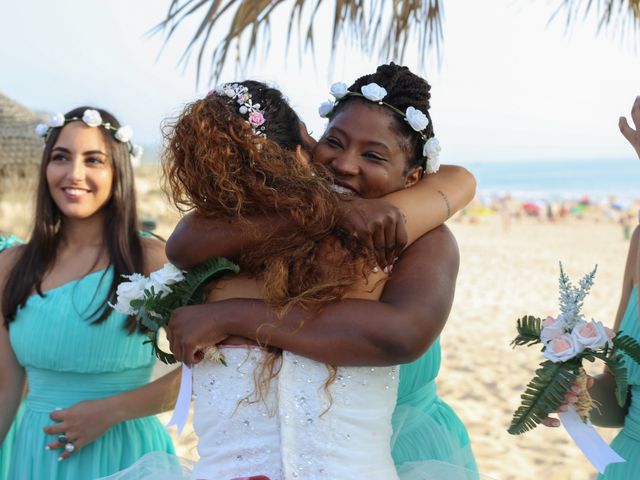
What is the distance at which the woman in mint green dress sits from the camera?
291cm

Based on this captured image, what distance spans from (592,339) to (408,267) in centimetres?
48

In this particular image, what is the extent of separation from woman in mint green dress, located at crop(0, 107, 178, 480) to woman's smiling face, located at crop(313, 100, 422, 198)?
4.88 feet

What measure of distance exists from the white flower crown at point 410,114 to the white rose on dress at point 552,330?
0.51m

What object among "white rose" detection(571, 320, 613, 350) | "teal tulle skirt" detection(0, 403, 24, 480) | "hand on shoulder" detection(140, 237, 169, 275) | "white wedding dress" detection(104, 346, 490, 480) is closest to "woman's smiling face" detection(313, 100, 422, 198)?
"white wedding dress" detection(104, 346, 490, 480)

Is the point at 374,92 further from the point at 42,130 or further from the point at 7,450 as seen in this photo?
the point at 7,450

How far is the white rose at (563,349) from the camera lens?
173 centimetres

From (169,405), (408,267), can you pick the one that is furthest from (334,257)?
(169,405)

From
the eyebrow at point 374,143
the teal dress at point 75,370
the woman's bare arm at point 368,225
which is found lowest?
the teal dress at point 75,370

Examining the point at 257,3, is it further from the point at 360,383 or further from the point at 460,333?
the point at 460,333

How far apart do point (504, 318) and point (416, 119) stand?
32.4 ft

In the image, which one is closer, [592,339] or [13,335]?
[592,339]

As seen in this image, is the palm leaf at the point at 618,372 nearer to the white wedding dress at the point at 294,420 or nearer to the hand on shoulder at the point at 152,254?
the white wedding dress at the point at 294,420

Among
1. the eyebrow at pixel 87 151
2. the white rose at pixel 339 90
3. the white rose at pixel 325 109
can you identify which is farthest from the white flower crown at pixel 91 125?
the white rose at pixel 339 90

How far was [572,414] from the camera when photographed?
1.79 metres
